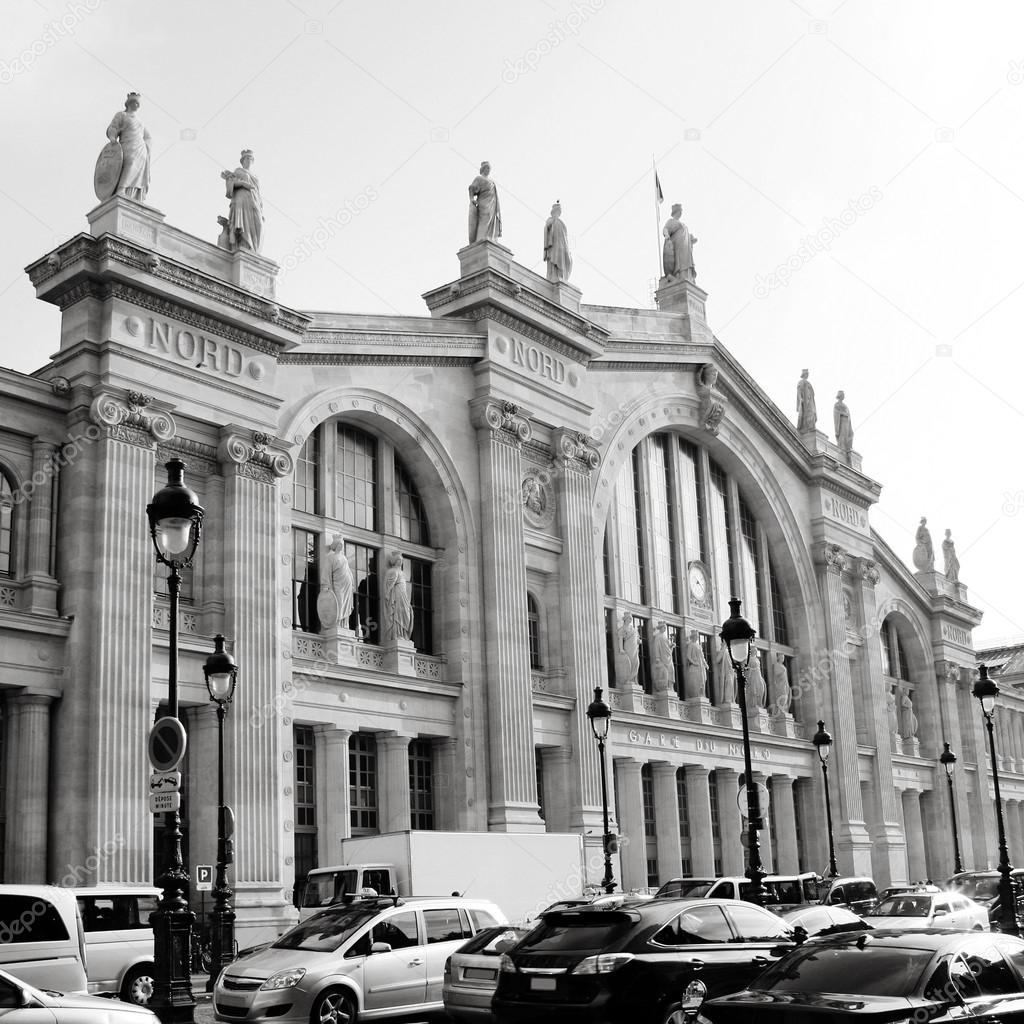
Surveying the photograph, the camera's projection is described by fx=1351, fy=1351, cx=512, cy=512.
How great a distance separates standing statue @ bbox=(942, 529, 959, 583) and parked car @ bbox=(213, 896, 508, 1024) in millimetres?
54490

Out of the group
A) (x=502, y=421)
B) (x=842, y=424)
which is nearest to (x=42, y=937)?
A: (x=502, y=421)

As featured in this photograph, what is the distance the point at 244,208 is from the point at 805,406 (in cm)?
3208

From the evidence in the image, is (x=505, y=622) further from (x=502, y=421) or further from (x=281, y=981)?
(x=281, y=981)

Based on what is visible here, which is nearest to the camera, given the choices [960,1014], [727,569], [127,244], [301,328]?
[960,1014]

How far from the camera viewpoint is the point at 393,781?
1364 inches

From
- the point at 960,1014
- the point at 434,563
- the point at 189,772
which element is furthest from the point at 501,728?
the point at 960,1014

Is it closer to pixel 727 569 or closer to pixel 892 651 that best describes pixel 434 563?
pixel 727 569

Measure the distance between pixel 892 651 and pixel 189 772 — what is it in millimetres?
42148

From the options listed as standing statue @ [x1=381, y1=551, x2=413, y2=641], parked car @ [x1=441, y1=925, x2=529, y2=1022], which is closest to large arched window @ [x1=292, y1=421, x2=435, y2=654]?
standing statue @ [x1=381, y1=551, x2=413, y2=641]

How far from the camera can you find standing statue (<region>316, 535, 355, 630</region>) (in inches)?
1334

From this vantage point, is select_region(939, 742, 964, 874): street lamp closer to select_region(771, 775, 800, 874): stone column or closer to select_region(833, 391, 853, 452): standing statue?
select_region(771, 775, 800, 874): stone column

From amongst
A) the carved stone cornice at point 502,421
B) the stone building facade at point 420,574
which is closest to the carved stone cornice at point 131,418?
the stone building facade at point 420,574

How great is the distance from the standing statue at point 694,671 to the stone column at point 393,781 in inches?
593

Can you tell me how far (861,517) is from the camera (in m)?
59.8
